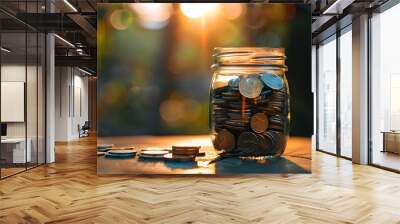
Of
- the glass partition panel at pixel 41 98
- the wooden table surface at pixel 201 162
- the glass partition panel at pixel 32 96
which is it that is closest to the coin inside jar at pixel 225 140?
the wooden table surface at pixel 201 162

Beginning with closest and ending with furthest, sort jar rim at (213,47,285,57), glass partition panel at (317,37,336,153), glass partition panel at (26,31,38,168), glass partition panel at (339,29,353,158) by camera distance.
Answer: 1. jar rim at (213,47,285,57)
2. glass partition panel at (26,31,38,168)
3. glass partition panel at (339,29,353,158)
4. glass partition panel at (317,37,336,153)

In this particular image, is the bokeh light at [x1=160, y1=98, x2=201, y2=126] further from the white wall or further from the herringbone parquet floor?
the white wall

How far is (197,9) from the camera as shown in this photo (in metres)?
5.36

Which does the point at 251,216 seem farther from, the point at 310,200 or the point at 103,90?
the point at 103,90

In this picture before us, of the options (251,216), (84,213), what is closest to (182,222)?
(251,216)

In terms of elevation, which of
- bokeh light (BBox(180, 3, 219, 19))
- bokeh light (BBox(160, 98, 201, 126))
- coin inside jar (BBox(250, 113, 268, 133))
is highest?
bokeh light (BBox(180, 3, 219, 19))

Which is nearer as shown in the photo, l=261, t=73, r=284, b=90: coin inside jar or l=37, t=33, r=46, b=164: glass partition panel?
l=261, t=73, r=284, b=90: coin inside jar

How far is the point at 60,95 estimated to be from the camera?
15445 mm

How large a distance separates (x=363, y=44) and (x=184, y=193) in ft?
16.5

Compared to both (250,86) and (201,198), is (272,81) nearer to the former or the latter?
(250,86)

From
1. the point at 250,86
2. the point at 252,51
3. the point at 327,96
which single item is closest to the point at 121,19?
the point at 252,51

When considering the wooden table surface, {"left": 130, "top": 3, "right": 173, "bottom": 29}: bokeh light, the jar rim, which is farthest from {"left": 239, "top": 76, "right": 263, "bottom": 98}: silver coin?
{"left": 130, "top": 3, "right": 173, "bottom": 29}: bokeh light

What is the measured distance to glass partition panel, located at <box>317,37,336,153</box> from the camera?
972cm

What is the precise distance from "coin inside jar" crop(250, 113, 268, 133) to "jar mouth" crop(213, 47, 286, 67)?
64 centimetres
